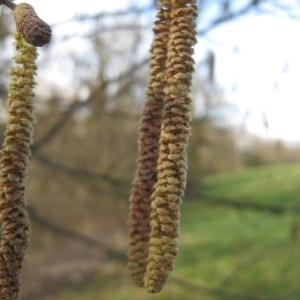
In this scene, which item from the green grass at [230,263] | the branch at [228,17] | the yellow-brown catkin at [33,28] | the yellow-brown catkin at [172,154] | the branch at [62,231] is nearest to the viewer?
the yellow-brown catkin at [33,28]

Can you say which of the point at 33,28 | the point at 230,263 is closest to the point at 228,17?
the point at 33,28

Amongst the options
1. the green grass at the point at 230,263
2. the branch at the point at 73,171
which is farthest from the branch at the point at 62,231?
the green grass at the point at 230,263

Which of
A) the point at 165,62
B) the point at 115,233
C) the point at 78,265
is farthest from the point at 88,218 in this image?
the point at 165,62

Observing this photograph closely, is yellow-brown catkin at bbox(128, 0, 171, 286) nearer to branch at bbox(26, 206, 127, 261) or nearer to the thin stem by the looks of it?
the thin stem

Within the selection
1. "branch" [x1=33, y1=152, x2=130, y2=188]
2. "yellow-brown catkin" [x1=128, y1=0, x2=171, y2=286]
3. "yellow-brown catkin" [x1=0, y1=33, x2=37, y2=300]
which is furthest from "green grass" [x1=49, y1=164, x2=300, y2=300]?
"yellow-brown catkin" [x1=0, y1=33, x2=37, y2=300]

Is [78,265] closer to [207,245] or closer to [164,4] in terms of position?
[207,245]

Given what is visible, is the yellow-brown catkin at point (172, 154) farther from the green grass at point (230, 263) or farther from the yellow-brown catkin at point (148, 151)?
the green grass at point (230, 263)
